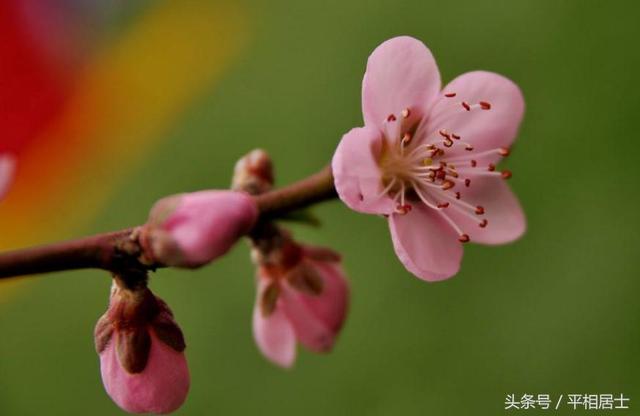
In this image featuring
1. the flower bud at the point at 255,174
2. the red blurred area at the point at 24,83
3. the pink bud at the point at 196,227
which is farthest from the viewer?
the red blurred area at the point at 24,83

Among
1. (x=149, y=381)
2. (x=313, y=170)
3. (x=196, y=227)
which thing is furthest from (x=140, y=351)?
(x=313, y=170)

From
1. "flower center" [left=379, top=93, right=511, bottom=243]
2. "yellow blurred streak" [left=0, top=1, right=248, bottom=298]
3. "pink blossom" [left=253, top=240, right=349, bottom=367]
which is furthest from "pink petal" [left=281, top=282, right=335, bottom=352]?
"yellow blurred streak" [left=0, top=1, right=248, bottom=298]

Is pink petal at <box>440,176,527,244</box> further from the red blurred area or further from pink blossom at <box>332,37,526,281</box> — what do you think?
the red blurred area

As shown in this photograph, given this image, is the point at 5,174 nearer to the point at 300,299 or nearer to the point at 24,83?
the point at 300,299

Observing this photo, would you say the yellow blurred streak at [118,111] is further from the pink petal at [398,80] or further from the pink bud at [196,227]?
the pink bud at [196,227]

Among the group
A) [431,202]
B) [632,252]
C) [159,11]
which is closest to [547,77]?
[632,252]

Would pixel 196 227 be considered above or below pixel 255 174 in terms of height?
below

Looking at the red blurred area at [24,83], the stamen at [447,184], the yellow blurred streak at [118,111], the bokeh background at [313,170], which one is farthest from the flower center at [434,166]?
the red blurred area at [24,83]
